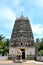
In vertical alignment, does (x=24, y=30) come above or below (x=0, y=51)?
above

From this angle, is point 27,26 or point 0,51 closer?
point 27,26

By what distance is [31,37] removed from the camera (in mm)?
42719

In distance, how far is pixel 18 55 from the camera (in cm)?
3762

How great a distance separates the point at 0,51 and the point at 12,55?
6.01 metres

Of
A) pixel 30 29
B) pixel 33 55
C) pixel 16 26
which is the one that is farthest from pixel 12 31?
pixel 33 55

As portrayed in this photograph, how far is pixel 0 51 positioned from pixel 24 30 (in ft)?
28.8

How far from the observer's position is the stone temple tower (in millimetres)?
42094

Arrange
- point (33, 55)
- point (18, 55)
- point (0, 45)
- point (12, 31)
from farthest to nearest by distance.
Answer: point (0, 45)
point (12, 31)
point (33, 55)
point (18, 55)

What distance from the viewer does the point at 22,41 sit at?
42.6 metres

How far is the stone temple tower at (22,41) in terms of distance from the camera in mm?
42094

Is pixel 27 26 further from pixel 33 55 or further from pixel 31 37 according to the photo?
pixel 33 55

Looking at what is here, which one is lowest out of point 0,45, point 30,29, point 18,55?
point 18,55

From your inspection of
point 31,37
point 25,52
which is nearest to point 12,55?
point 25,52

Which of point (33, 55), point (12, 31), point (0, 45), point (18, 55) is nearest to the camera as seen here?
point (18, 55)
